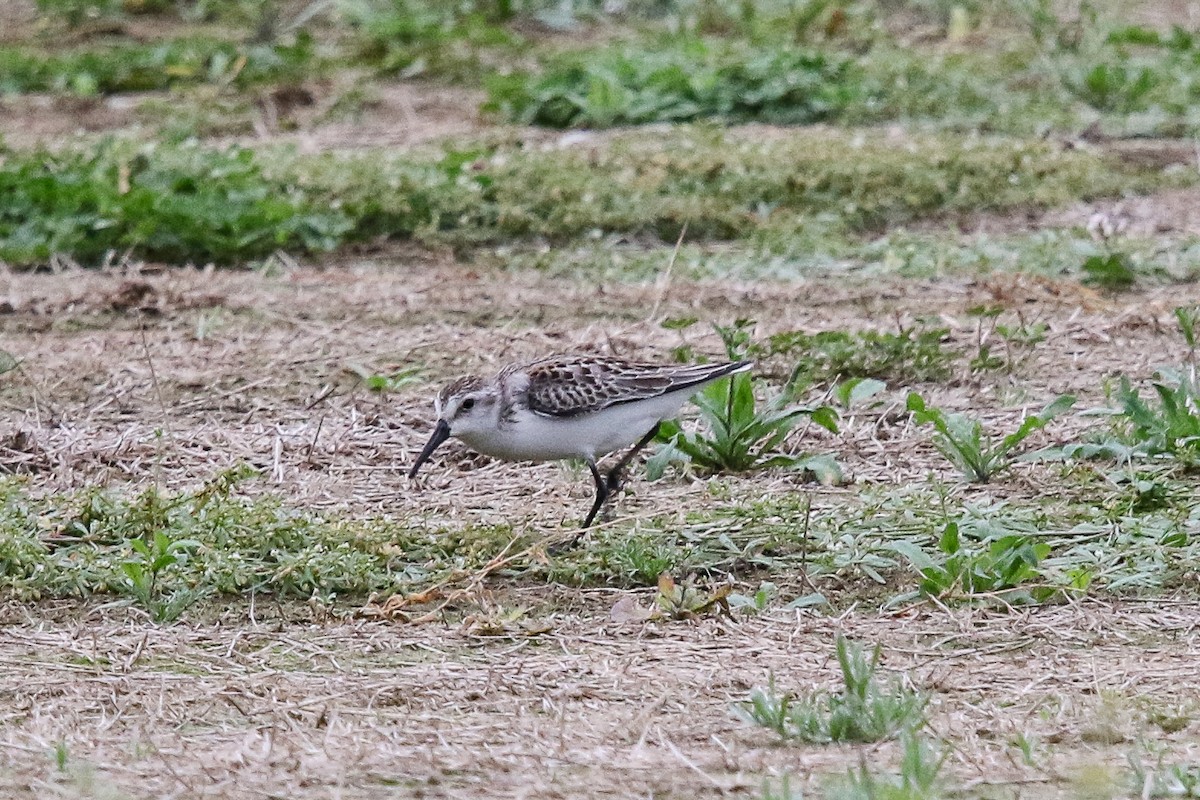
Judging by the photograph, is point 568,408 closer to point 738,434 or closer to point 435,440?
point 435,440

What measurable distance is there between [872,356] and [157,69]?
752 centimetres

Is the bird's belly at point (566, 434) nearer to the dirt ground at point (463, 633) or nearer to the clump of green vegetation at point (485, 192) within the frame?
the dirt ground at point (463, 633)

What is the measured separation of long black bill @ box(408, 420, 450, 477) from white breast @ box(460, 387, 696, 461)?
71mm

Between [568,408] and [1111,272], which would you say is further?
[1111,272]

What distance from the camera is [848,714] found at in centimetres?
438

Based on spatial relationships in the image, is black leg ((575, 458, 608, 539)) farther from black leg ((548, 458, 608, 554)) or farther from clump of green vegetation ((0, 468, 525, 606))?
clump of green vegetation ((0, 468, 525, 606))

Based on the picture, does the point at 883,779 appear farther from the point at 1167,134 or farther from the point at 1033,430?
the point at 1167,134

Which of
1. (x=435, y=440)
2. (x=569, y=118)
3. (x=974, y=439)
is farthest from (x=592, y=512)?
(x=569, y=118)

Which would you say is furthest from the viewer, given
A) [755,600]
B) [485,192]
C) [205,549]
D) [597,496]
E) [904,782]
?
[485,192]

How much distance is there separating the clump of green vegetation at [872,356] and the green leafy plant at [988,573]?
2.07 meters

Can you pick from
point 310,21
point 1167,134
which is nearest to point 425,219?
point 1167,134

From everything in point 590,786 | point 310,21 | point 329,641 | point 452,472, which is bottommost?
point 310,21

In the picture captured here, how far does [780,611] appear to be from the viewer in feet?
18.1

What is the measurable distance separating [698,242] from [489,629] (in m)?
4.90
